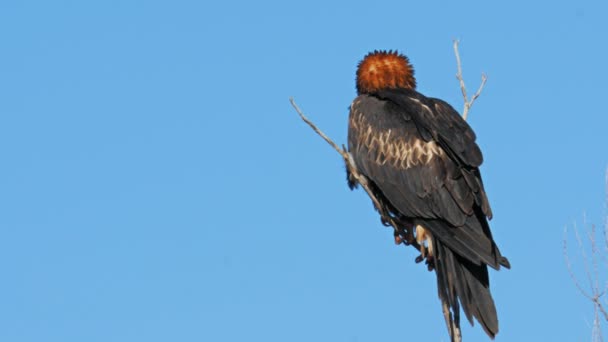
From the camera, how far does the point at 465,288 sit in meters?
7.39

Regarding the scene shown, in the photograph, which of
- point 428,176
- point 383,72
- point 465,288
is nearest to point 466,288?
point 465,288

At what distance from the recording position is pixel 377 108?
8.84 meters

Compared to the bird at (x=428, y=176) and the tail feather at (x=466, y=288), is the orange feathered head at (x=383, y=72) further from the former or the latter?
the tail feather at (x=466, y=288)

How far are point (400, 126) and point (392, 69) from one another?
29.6 inches

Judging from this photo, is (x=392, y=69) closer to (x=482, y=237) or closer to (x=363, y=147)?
(x=363, y=147)

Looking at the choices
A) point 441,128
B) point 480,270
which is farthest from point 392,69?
point 480,270

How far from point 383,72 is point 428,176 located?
1.31 meters

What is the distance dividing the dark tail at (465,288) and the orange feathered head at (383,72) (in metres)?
1.92

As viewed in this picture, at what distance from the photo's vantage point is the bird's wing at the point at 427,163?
7777 millimetres

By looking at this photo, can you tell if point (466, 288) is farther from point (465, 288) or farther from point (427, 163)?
point (427, 163)

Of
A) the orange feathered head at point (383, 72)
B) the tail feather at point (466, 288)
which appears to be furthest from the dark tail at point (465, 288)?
the orange feathered head at point (383, 72)

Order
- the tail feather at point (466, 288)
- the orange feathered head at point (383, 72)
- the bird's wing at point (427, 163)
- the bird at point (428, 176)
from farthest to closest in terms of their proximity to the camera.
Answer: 1. the orange feathered head at point (383, 72)
2. the bird's wing at point (427, 163)
3. the bird at point (428, 176)
4. the tail feather at point (466, 288)

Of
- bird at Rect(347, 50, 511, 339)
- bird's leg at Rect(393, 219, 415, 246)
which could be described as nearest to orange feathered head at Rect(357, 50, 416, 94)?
bird at Rect(347, 50, 511, 339)

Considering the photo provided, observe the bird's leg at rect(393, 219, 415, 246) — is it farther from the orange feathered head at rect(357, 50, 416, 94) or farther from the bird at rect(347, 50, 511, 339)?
the orange feathered head at rect(357, 50, 416, 94)
